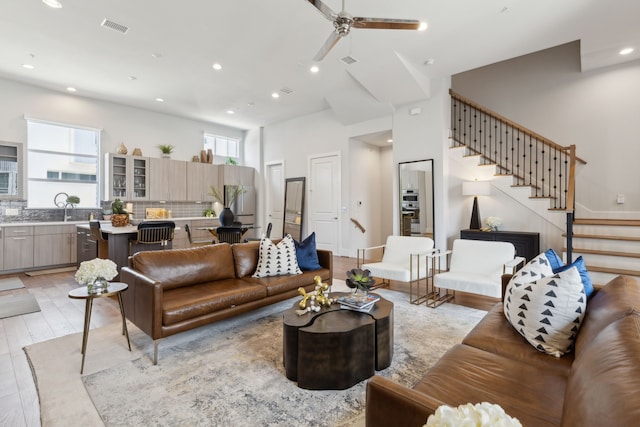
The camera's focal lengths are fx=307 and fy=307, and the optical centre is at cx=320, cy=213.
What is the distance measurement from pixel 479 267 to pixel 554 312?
6.86 feet

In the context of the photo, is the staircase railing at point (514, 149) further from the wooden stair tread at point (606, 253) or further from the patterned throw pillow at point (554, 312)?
the patterned throw pillow at point (554, 312)

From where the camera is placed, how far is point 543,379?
4.61 ft

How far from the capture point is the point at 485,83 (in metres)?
6.54

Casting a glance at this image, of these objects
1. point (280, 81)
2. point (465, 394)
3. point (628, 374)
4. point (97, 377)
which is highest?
point (280, 81)

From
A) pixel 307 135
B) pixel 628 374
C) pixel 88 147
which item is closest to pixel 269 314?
pixel 628 374

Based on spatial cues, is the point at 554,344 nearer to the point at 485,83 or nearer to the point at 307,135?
the point at 485,83

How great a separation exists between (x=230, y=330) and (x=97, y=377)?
1.08m

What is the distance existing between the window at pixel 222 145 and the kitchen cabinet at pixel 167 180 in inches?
52.2

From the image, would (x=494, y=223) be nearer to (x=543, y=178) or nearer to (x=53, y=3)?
(x=543, y=178)

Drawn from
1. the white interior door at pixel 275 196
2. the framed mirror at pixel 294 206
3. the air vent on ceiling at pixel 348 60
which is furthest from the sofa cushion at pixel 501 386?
the white interior door at pixel 275 196

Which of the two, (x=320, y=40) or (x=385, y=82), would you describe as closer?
(x=320, y=40)

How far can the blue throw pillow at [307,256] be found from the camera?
3785 millimetres

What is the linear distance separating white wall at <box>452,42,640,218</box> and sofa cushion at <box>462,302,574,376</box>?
4.85 m

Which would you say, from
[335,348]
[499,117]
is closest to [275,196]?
[499,117]
